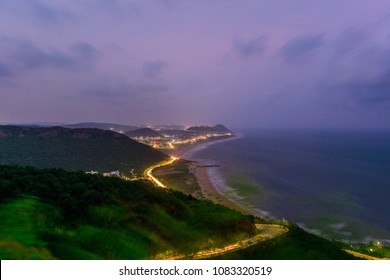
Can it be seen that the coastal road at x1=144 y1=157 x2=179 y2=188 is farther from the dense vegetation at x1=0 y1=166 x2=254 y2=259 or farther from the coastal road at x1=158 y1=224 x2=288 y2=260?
the coastal road at x1=158 y1=224 x2=288 y2=260

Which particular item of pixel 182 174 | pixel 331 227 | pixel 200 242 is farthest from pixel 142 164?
pixel 200 242

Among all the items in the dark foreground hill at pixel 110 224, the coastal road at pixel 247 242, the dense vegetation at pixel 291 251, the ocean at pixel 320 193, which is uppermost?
the dark foreground hill at pixel 110 224

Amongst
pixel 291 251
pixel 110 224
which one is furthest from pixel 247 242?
pixel 110 224

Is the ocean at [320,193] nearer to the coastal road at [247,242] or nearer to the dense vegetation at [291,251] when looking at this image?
the coastal road at [247,242]

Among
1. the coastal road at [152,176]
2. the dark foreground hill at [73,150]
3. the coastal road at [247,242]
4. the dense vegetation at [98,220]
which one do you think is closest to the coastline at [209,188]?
the coastal road at [152,176]

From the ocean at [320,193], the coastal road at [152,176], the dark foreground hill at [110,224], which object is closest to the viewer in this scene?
the dark foreground hill at [110,224]

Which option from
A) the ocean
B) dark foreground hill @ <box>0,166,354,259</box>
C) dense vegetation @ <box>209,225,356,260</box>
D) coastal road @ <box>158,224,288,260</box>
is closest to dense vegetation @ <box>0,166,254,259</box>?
dark foreground hill @ <box>0,166,354,259</box>

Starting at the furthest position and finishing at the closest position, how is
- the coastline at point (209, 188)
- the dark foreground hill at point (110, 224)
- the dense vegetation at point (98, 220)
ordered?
the coastline at point (209, 188), the dark foreground hill at point (110, 224), the dense vegetation at point (98, 220)
